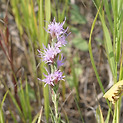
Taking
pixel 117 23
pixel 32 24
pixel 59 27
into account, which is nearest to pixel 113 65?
pixel 117 23

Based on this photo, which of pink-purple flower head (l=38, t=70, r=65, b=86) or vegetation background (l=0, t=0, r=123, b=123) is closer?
pink-purple flower head (l=38, t=70, r=65, b=86)

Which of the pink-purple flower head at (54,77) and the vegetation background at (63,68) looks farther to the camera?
the vegetation background at (63,68)

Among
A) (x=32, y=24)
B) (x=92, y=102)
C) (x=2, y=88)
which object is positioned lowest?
(x=92, y=102)

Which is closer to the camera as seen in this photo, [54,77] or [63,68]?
[54,77]

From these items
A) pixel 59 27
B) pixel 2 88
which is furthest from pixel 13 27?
pixel 59 27

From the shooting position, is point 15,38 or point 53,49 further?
point 15,38

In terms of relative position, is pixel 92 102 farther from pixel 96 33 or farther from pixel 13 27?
pixel 13 27

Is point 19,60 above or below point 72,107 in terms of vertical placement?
above

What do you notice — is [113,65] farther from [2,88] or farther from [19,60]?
[19,60]

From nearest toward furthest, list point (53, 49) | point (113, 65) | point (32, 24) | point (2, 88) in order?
1. point (53, 49)
2. point (113, 65)
3. point (32, 24)
4. point (2, 88)

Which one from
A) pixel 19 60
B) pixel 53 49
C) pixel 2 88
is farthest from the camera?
pixel 19 60
